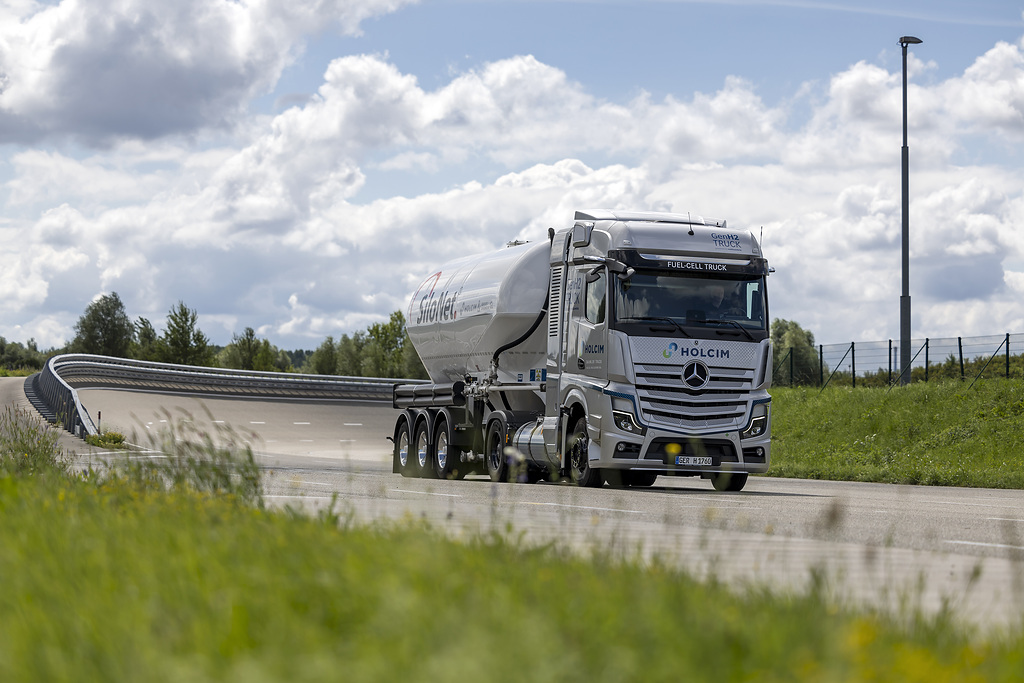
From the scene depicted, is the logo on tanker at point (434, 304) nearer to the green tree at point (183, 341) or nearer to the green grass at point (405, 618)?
the green grass at point (405, 618)

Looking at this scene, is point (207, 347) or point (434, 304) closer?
point (434, 304)

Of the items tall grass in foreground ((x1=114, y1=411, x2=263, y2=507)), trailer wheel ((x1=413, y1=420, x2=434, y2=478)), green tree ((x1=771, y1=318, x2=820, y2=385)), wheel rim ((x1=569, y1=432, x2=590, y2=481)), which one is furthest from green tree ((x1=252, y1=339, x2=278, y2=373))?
tall grass in foreground ((x1=114, y1=411, x2=263, y2=507))

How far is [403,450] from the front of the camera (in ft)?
78.5

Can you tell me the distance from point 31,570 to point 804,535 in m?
6.21

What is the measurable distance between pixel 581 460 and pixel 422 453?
20.0 feet

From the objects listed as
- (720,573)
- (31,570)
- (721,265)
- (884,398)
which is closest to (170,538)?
(31,570)

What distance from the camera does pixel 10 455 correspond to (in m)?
13.6

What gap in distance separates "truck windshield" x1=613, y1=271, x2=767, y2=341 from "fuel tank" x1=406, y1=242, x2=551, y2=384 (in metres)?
2.54

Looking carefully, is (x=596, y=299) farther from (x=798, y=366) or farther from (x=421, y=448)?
(x=798, y=366)

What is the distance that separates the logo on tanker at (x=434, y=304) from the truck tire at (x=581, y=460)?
16.7 feet

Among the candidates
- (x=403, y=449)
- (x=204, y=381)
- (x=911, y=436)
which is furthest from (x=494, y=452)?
(x=204, y=381)

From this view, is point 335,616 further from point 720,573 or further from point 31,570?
point 720,573

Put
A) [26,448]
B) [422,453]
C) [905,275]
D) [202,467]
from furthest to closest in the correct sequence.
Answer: [905,275]
[422,453]
[26,448]
[202,467]

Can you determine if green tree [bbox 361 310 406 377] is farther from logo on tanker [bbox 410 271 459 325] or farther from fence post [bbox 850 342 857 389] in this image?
logo on tanker [bbox 410 271 459 325]
